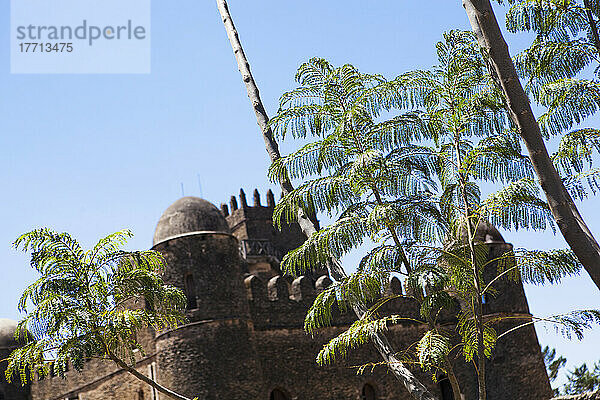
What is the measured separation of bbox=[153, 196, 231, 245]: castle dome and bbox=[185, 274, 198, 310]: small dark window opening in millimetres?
1116

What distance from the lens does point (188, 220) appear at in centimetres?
1953

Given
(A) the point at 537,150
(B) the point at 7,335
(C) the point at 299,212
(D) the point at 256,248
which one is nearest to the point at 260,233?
(D) the point at 256,248

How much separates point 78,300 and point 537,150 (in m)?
7.03

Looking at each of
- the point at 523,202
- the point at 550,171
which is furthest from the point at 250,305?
the point at 550,171

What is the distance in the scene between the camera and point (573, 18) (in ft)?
33.4

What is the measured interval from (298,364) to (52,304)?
981 cm

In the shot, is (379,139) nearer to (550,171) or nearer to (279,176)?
(279,176)

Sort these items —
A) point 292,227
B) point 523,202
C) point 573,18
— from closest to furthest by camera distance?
point 523,202
point 573,18
point 292,227

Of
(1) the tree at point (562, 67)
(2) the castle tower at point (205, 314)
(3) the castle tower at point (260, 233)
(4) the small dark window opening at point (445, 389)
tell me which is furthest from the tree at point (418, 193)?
(3) the castle tower at point (260, 233)

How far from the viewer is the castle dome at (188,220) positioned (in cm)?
1942

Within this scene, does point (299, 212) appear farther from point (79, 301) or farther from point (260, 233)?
point (260, 233)

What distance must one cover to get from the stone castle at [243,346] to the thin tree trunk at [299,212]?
6412mm

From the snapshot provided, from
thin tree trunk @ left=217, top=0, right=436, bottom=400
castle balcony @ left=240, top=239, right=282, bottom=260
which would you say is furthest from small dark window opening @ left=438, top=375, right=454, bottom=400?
castle balcony @ left=240, top=239, right=282, bottom=260

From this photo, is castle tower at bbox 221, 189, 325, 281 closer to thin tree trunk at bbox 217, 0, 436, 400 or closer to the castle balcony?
the castle balcony
